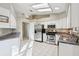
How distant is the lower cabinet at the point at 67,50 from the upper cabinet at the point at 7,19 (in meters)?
0.73

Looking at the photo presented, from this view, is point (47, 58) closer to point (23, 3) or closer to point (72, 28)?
point (72, 28)

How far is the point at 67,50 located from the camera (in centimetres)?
179

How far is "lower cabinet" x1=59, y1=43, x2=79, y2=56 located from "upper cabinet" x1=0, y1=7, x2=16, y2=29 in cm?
73

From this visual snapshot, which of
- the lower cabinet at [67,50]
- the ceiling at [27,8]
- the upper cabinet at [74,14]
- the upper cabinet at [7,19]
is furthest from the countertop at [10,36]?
the upper cabinet at [74,14]

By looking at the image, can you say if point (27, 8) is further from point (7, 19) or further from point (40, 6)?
point (7, 19)

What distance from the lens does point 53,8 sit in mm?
1812

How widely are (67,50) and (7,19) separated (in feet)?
3.10

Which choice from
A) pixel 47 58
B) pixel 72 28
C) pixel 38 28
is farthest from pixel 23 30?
pixel 72 28

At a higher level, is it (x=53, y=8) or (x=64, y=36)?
(x=53, y=8)

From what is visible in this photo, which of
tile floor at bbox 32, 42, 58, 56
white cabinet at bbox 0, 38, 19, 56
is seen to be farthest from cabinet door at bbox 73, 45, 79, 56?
white cabinet at bbox 0, 38, 19, 56

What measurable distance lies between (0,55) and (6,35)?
29 cm

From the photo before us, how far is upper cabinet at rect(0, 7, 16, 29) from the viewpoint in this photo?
5.89 ft

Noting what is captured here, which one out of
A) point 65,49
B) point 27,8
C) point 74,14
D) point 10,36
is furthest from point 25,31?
point 74,14

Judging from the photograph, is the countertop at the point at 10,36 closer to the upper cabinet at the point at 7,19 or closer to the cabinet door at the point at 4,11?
the upper cabinet at the point at 7,19
